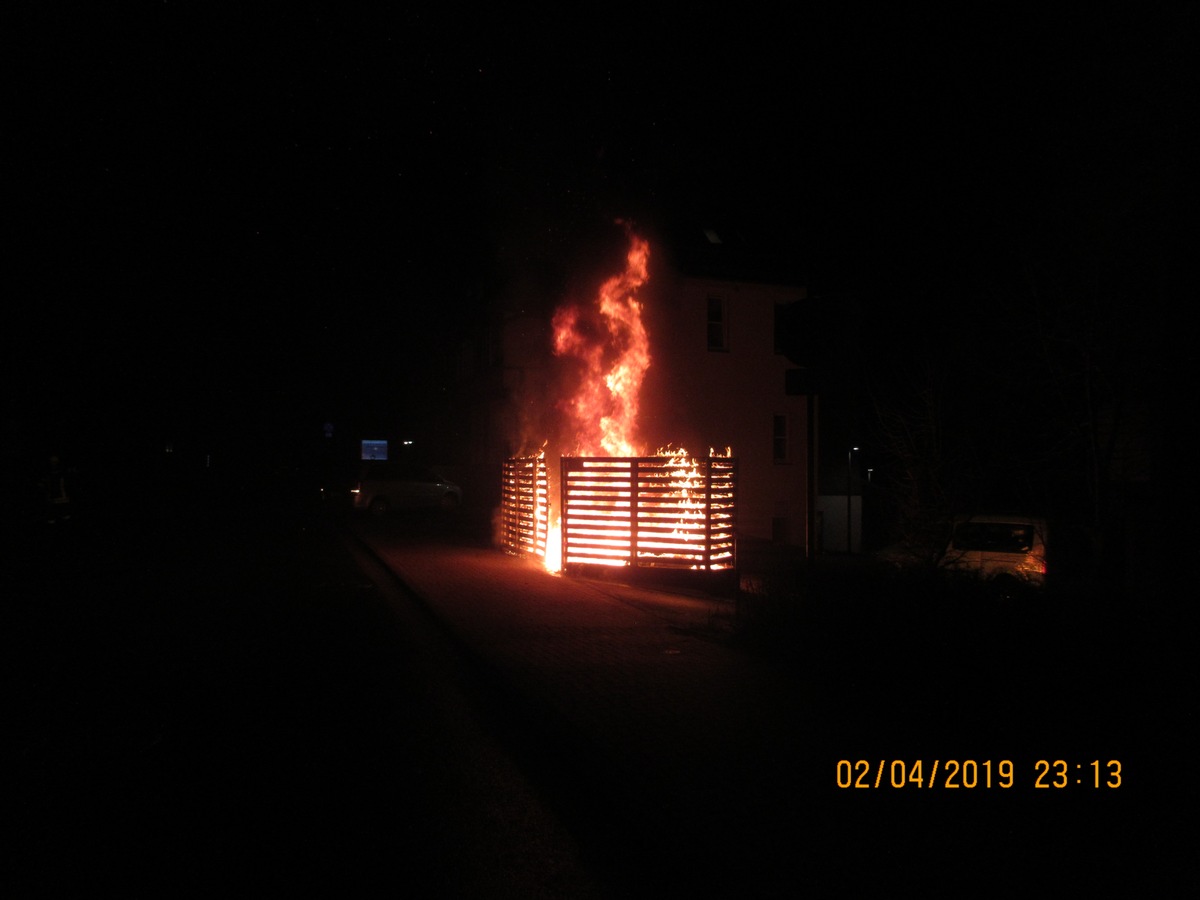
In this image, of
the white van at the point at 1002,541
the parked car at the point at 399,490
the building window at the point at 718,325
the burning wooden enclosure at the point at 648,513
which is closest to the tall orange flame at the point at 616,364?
the burning wooden enclosure at the point at 648,513

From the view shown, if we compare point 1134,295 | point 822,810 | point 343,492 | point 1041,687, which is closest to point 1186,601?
point 1041,687

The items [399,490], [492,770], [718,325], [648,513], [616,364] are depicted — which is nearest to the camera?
[492,770]

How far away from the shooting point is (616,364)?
1534 cm

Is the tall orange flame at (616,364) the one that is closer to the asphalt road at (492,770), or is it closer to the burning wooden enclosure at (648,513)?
the burning wooden enclosure at (648,513)

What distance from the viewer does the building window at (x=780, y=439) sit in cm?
2572

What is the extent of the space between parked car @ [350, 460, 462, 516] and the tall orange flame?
16.9 meters

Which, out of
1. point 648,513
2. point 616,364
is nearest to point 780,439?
point 616,364

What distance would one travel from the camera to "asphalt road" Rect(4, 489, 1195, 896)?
13.1ft

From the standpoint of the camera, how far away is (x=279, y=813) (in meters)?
4.75

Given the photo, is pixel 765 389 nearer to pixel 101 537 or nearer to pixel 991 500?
pixel 991 500

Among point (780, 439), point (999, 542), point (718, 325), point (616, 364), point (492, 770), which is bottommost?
point (492, 770)

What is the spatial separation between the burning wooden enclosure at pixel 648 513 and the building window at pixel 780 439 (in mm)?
12774

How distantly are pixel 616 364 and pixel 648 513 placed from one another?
3.40 m

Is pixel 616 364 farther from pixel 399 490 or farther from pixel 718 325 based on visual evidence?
pixel 399 490
